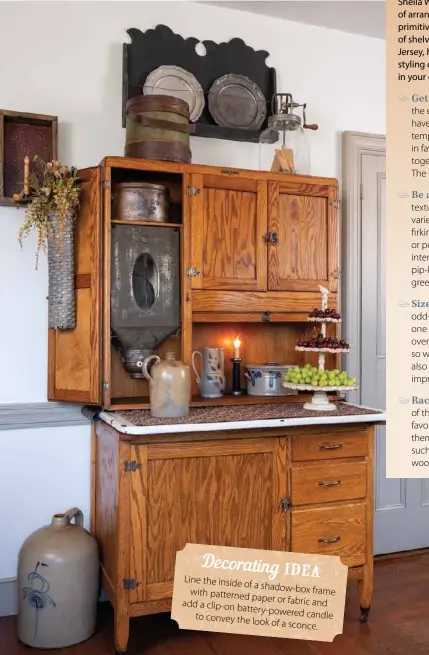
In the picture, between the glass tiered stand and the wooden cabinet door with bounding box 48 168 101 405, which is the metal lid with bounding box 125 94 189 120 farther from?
the glass tiered stand

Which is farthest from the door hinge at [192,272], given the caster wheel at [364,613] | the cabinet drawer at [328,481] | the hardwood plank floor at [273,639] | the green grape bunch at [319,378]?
the caster wheel at [364,613]

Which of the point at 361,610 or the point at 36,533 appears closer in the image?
the point at 36,533

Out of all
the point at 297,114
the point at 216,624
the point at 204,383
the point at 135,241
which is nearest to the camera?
the point at 216,624

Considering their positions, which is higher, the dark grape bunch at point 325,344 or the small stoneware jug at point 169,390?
the dark grape bunch at point 325,344

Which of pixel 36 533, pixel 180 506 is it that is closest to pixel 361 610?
pixel 180 506

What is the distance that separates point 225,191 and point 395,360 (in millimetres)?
2272

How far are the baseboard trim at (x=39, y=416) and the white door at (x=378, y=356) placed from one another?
5.33 ft

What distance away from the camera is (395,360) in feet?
2.30

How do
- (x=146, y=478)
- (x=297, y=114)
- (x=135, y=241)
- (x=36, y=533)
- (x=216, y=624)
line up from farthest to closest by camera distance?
(x=297, y=114)
(x=135, y=241)
(x=36, y=533)
(x=146, y=478)
(x=216, y=624)

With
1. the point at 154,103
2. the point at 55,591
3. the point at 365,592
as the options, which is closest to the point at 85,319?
the point at 154,103

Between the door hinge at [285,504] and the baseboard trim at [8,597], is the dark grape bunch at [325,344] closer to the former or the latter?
the door hinge at [285,504]

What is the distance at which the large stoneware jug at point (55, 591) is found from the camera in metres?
2.48

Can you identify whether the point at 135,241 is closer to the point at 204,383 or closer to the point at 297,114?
the point at 204,383

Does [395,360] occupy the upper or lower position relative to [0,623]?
upper
